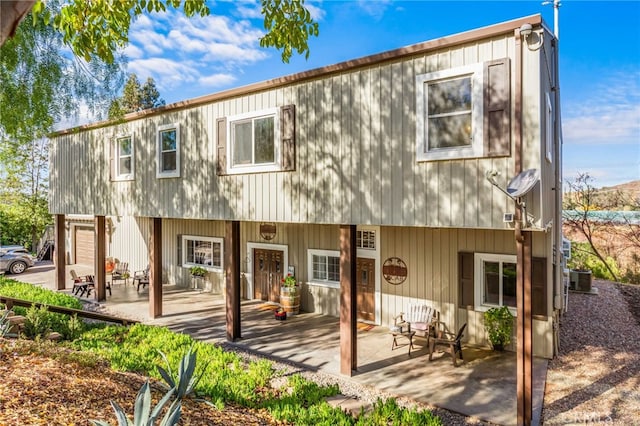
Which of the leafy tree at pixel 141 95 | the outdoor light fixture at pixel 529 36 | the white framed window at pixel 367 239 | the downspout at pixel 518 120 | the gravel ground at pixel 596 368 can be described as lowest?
the gravel ground at pixel 596 368

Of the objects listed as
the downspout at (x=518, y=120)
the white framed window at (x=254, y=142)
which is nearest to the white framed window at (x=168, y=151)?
the white framed window at (x=254, y=142)

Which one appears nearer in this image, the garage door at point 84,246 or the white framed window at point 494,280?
the white framed window at point 494,280

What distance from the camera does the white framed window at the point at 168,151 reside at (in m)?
10.3

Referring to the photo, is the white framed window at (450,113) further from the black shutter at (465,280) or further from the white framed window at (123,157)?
the white framed window at (123,157)

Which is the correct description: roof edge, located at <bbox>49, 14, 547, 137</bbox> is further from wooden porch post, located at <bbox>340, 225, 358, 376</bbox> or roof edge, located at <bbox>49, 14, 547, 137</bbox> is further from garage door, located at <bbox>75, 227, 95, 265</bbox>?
garage door, located at <bbox>75, 227, 95, 265</bbox>

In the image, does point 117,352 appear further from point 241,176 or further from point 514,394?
point 514,394

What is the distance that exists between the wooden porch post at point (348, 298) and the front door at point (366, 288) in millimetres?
3066

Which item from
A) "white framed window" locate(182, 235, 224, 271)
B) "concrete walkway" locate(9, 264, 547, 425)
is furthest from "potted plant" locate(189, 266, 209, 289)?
"concrete walkway" locate(9, 264, 547, 425)

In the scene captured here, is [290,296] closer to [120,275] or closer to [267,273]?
[267,273]

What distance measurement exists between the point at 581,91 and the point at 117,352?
33.9m

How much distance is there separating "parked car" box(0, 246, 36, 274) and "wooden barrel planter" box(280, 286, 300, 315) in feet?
48.5

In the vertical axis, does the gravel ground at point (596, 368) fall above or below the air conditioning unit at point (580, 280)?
below

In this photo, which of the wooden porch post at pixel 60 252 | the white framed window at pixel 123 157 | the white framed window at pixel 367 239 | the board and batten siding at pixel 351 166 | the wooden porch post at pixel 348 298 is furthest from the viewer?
the wooden porch post at pixel 60 252

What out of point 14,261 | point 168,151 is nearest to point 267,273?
point 168,151
